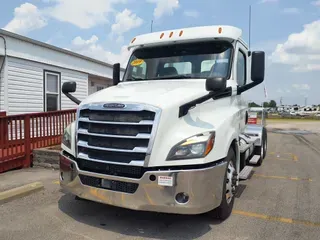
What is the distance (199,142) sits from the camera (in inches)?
137

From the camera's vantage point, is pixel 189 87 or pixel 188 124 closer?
pixel 188 124

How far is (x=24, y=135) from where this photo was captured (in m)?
7.34

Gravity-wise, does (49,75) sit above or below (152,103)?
above

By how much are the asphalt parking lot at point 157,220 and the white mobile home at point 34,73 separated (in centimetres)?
477

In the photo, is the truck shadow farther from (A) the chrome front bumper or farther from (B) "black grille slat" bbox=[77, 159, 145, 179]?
(B) "black grille slat" bbox=[77, 159, 145, 179]

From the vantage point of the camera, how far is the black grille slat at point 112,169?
3572 mm

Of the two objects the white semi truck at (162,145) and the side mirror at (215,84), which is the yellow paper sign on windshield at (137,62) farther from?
the side mirror at (215,84)

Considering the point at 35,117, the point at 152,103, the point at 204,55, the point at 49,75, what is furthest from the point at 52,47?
the point at 152,103

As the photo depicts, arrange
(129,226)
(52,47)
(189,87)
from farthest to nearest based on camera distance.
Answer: (52,47) → (189,87) → (129,226)

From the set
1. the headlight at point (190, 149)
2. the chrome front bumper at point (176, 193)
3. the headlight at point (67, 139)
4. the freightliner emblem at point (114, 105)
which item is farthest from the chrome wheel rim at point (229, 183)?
the headlight at point (67, 139)

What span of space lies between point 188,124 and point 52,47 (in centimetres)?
837

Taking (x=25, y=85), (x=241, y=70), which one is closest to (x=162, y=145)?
(x=241, y=70)

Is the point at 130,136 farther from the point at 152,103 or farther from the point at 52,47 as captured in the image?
the point at 52,47

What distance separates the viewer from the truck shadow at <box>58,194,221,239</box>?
12.6 feet
